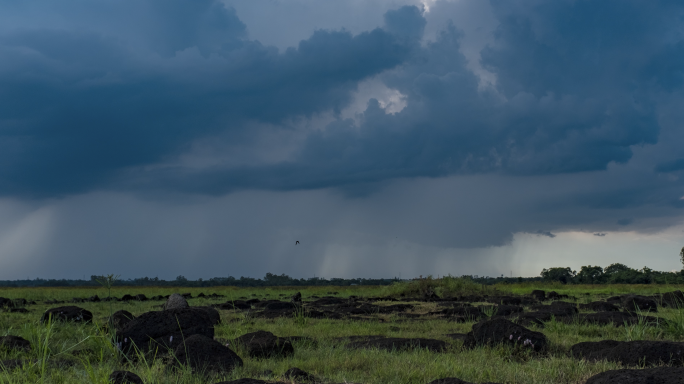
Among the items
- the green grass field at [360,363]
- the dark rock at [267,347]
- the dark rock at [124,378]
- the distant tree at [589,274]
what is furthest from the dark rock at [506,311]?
the distant tree at [589,274]

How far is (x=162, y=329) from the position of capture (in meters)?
6.74

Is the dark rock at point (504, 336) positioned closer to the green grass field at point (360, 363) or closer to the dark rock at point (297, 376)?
the green grass field at point (360, 363)

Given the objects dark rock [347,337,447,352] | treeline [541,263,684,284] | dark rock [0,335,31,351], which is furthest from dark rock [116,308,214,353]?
treeline [541,263,684,284]

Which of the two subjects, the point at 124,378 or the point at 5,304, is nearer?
the point at 124,378

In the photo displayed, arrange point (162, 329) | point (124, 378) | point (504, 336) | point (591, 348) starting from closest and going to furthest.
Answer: point (124, 378) → point (591, 348) → point (162, 329) → point (504, 336)

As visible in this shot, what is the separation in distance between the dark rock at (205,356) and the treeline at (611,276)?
54854 mm

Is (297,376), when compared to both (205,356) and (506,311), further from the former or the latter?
(506,311)

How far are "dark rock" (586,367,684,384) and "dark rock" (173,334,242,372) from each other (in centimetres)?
363

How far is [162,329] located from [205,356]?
1.61 meters

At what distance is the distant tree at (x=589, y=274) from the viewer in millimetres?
62616

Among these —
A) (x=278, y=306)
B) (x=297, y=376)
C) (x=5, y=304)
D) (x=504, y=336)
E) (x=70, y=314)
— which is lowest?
(x=5, y=304)

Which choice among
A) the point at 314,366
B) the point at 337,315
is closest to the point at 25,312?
the point at 337,315

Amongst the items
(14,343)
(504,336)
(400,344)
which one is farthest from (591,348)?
(14,343)

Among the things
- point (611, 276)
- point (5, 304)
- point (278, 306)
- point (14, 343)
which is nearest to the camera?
point (14, 343)
